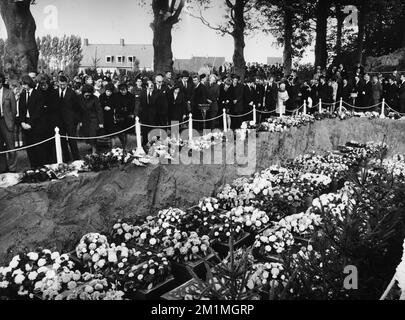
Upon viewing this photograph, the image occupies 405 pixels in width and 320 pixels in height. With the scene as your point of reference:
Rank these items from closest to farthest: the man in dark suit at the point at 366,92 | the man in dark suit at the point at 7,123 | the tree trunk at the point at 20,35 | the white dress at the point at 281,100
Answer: the man in dark suit at the point at 7,123 < the tree trunk at the point at 20,35 < the white dress at the point at 281,100 < the man in dark suit at the point at 366,92

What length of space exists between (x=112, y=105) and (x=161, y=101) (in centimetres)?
105

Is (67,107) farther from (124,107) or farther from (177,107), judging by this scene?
(177,107)

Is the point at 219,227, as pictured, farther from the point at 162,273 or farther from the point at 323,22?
the point at 323,22

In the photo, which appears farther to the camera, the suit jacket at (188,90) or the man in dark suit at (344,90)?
the man in dark suit at (344,90)

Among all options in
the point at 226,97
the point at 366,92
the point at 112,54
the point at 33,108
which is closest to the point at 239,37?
the point at 366,92

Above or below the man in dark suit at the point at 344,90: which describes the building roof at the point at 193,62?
above

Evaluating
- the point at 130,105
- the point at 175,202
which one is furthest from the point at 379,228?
the point at 130,105

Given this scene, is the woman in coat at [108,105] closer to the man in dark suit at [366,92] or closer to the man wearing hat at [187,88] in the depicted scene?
the man wearing hat at [187,88]

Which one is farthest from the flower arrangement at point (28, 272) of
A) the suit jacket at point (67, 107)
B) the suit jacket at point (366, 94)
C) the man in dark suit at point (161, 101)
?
the suit jacket at point (366, 94)

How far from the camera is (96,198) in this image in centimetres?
732

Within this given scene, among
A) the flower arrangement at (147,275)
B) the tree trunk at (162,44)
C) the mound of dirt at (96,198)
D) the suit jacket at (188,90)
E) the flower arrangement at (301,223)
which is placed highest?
the tree trunk at (162,44)

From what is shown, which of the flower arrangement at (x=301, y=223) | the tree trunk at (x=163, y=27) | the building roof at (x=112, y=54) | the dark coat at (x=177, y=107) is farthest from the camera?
the building roof at (x=112, y=54)

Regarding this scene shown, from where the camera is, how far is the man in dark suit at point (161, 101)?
10.1 meters

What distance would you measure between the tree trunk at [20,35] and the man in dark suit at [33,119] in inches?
72.0
